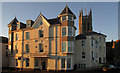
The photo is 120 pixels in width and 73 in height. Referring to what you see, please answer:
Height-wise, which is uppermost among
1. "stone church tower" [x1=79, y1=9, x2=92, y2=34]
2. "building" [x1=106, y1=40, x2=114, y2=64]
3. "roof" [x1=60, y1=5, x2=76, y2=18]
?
"stone church tower" [x1=79, y1=9, x2=92, y2=34]

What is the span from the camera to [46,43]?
95.8ft

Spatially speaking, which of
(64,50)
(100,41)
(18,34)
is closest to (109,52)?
(100,41)

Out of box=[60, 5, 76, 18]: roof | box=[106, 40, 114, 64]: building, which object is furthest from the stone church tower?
box=[60, 5, 76, 18]: roof

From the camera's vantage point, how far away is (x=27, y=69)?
30781mm

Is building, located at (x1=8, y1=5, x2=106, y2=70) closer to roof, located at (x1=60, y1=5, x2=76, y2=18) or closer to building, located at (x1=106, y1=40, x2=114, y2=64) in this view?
roof, located at (x1=60, y1=5, x2=76, y2=18)

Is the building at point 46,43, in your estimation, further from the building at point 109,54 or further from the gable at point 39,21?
the building at point 109,54

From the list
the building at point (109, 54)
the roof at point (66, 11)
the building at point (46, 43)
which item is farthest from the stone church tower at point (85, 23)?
the roof at point (66, 11)

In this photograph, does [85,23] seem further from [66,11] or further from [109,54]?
[66,11]

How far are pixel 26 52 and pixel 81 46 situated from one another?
14.3m

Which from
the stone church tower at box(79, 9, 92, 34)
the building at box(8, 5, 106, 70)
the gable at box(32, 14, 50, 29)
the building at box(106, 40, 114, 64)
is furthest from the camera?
the stone church tower at box(79, 9, 92, 34)

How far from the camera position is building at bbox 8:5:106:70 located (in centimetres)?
2727

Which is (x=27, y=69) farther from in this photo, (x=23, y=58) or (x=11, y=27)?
(x=11, y=27)

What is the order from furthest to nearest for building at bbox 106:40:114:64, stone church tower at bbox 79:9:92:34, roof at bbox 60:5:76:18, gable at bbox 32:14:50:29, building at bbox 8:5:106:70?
stone church tower at bbox 79:9:92:34
building at bbox 106:40:114:64
gable at bbox 32:14:50:29
roof at bbox 60:5:76:18
building at bbox 8:5:106:70

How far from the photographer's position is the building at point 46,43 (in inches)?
1073
